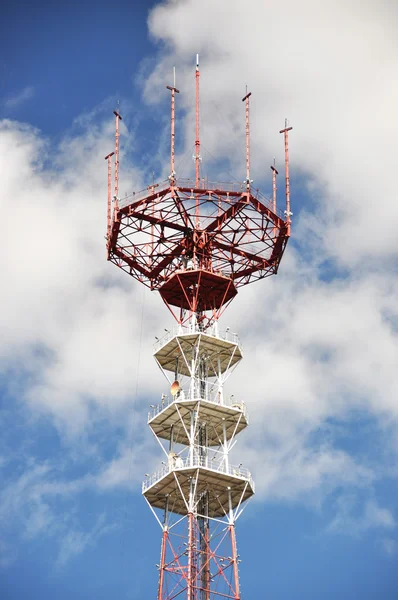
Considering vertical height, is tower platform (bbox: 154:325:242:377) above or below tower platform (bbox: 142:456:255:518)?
above

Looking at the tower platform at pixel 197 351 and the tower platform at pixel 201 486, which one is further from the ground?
the tower platform at pixel 197 351

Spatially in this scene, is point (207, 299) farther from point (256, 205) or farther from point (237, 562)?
point (237, 562)

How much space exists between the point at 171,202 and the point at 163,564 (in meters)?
28.1

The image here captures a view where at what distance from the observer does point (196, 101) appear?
114 m

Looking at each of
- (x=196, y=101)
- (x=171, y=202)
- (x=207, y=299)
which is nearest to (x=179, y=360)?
(x=207, y=299)

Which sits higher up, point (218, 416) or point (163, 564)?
point (218, 416)

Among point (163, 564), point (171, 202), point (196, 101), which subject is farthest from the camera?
point (196, 101)

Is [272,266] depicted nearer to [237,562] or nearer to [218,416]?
[218,416]

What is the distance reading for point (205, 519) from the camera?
10131 centimetres

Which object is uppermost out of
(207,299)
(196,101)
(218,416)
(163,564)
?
(196,101)

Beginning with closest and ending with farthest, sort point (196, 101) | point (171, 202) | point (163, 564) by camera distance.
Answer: point (163, 564), point (171, 202), point (196, 101)

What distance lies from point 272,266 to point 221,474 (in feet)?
64.9

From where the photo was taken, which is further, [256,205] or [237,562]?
[256,205]

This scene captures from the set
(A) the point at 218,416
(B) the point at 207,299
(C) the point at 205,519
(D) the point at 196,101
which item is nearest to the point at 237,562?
(C) the point at 205,519
